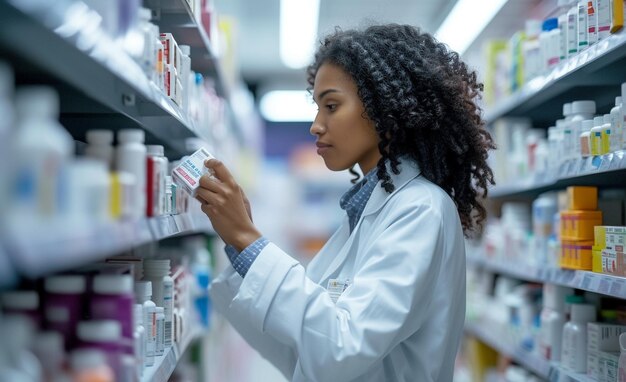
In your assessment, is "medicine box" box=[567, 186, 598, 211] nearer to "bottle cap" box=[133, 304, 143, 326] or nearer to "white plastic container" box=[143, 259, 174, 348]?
"white plastic container" box=[143, 259, 174, 348]

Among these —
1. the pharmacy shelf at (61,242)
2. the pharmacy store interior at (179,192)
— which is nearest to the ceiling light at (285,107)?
the pharmacy store interior at (179,192)

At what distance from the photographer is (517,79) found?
366cm

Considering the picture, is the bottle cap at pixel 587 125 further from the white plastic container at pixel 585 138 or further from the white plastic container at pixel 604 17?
the white plastic container at pixel 604 17

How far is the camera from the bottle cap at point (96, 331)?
130 centimetres

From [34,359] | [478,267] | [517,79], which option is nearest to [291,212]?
[478,267]

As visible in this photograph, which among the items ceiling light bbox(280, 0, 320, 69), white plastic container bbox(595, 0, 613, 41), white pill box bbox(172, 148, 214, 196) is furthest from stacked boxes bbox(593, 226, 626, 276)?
ceiling light bbox(280, 0, 320, 69)

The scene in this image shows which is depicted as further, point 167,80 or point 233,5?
point 233,5

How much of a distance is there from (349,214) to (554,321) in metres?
1.18

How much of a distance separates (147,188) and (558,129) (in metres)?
1.93

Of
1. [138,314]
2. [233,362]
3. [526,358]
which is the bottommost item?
[233,362]

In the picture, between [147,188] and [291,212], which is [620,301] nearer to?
[147,188]

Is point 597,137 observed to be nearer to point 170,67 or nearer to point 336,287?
point 336,287

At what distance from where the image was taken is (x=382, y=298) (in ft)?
5.84

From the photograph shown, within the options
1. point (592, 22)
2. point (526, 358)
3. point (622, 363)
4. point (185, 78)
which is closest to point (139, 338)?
point (185, 78)
